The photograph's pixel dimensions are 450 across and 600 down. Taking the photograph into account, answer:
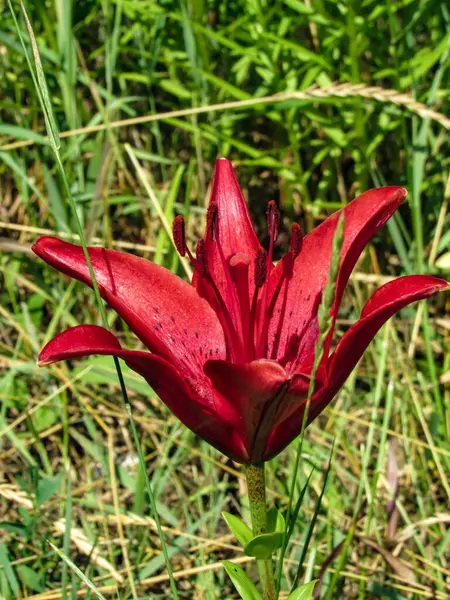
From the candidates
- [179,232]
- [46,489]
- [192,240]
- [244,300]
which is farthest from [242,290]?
[192,240]

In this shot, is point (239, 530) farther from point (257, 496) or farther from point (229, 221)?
point (229, 221)

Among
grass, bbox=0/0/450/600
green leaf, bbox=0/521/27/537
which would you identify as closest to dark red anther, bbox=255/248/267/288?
grass, bbox=0/0/450/600

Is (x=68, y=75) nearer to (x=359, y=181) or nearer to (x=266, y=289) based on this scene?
(x=359, y=181)

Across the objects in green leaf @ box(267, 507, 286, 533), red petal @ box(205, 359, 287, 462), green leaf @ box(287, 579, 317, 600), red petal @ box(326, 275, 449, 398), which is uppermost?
red petal @ box(326, 275, 449, 398)

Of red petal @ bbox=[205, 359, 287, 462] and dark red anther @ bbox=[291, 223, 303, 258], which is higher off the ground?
dark red anther @ bbox=[291, 223, 303, 258]

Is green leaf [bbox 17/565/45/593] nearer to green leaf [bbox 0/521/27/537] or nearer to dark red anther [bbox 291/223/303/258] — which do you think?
green leaf [bbox 0/521/27/537]

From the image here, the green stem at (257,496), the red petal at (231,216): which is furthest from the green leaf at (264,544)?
the red petal at (231,216)
